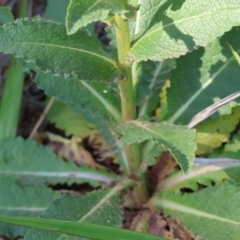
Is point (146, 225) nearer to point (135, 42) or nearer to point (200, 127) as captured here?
point (200, 127)

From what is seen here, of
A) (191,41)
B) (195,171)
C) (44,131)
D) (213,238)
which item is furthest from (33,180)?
(191,41)

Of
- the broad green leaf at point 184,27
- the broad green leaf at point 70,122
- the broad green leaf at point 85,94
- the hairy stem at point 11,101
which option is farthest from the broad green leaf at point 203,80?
the hairy stem at point 11,101

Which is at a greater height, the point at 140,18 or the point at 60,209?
the point at 140,18

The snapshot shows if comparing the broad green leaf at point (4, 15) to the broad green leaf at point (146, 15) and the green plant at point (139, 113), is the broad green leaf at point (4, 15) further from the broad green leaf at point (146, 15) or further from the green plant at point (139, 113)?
the broad green leaf at point (146, 15)

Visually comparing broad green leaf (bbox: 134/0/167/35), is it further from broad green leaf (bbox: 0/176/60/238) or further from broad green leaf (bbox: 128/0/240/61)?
broad green leaf (bbox: 0/176/60/238)

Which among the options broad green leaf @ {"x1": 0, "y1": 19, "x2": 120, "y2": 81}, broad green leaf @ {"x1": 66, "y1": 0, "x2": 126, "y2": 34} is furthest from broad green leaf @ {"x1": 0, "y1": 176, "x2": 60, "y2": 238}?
broad green leaf @ {"x1": 66, "y1": 0, "x2": 126, "y2": 34}

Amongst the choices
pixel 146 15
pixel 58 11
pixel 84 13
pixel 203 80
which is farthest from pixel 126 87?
pixel 58 11
